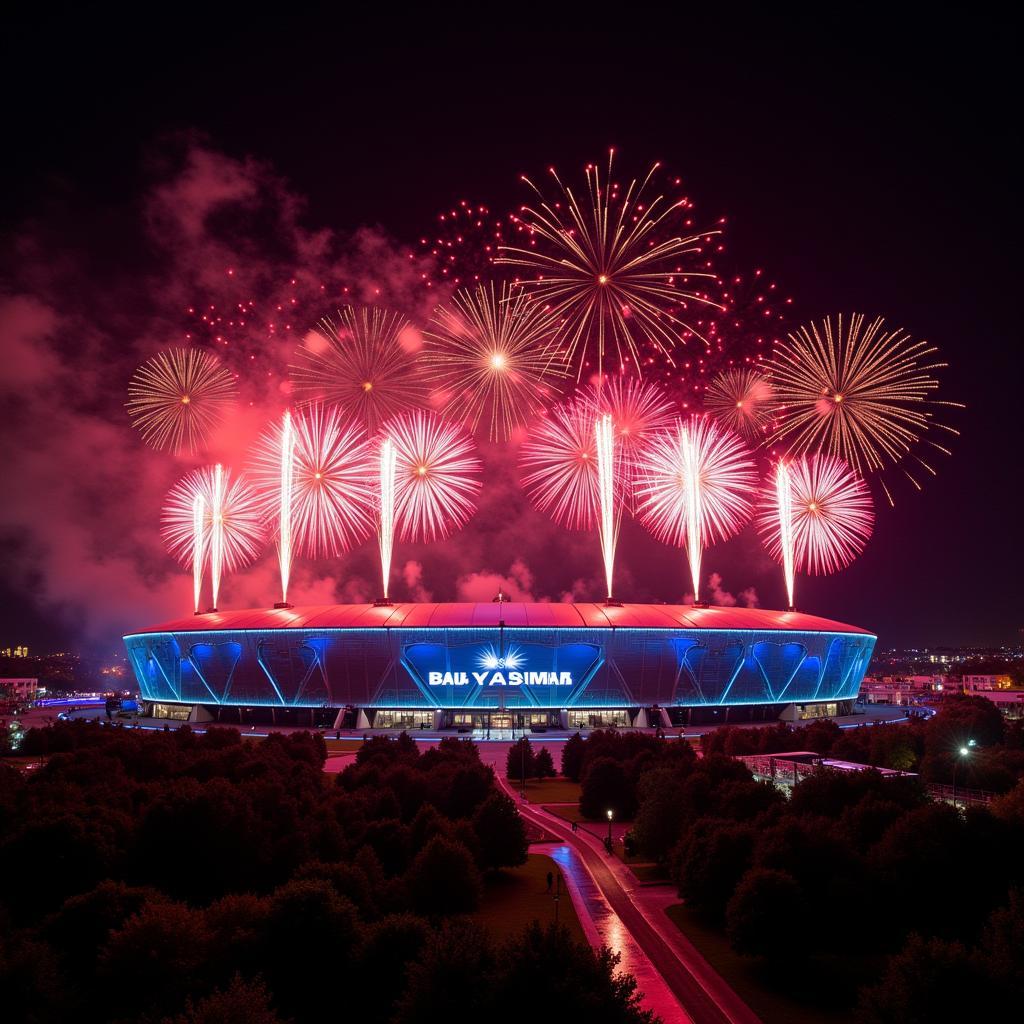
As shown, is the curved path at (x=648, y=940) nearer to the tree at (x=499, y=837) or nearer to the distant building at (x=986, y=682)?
the tree at (x=499, y=837)

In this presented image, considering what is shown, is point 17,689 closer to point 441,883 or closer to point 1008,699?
point 441,883

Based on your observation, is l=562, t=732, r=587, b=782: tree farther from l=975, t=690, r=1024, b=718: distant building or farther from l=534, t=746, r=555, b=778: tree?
l=975, t=690, r=1024, b=718: distant building

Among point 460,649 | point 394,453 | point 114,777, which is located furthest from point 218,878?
point 460,649

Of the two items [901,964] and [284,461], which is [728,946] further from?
[284,461]

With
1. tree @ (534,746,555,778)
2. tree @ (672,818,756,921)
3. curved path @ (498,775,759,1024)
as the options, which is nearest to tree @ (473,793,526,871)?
curved path @ (498,775,759,1024)

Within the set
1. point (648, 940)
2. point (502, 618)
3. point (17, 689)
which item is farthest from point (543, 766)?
point (17, 689)

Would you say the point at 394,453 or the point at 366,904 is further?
the point at 394,453
